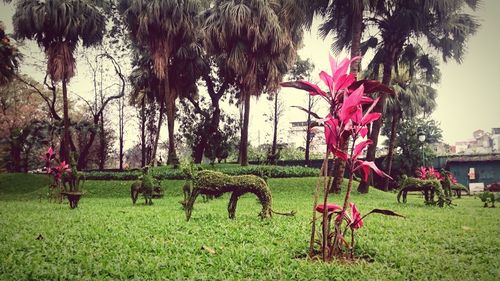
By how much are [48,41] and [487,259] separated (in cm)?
925

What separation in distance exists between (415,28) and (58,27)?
9926 millimetres

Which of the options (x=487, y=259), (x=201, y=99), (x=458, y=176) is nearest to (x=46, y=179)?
(x=201, y=99)

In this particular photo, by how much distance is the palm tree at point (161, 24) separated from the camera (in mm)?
13773

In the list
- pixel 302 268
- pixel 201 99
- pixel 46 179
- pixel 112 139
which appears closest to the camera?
pixel 302 268

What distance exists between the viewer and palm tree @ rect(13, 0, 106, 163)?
762 cm

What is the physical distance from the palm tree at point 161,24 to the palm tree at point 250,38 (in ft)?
3.11

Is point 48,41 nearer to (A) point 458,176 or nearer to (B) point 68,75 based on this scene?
(B) point 68,75

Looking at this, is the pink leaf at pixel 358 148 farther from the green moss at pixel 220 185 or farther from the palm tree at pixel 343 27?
the palm tree at pixel 343 27

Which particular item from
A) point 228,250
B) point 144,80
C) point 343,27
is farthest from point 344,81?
point 144,80

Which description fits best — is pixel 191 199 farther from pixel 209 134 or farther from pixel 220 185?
pixel 209 134

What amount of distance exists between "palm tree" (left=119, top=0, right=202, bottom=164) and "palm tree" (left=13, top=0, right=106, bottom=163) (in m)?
3.18

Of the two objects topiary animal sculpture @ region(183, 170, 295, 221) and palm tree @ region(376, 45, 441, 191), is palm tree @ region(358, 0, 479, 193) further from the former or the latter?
topiary animal sculpture @ region(183, 170, 295, 221)

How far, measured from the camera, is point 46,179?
1215cm

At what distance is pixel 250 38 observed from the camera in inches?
527
